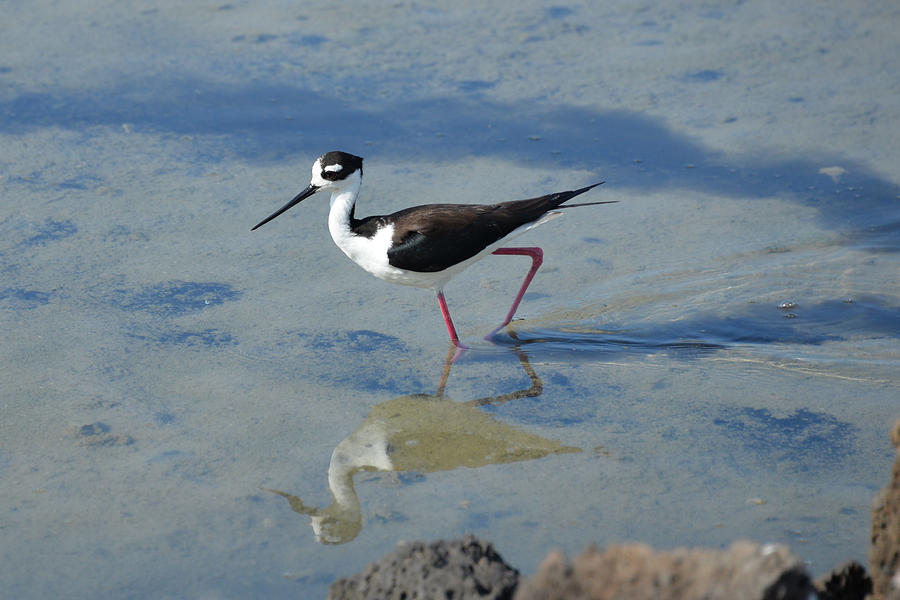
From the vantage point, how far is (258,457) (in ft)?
14.0

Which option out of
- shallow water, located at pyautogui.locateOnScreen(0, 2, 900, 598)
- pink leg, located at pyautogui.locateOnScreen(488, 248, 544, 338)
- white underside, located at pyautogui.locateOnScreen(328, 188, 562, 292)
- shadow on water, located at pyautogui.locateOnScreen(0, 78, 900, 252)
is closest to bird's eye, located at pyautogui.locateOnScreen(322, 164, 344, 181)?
white underside, located at pyautogui.locateOnScreen(328, 188, 562, 292)

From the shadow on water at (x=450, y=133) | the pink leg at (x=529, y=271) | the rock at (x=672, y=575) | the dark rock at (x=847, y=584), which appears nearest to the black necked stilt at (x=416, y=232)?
the pink leg at (x=529, y=271)

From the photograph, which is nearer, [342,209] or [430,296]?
[342,209]

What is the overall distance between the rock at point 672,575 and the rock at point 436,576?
0.25 meters

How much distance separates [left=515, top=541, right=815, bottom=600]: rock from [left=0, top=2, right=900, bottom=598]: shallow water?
128 cm

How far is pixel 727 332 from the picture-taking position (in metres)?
5.46

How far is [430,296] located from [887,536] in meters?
3.57

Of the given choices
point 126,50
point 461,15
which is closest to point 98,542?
point 126,50

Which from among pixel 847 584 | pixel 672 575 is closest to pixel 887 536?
pixel 847 584

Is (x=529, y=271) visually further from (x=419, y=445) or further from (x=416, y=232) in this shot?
(x=419, y=445)

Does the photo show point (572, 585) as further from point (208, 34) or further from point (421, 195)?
point (208, 34)

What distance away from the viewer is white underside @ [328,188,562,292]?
5102 mm

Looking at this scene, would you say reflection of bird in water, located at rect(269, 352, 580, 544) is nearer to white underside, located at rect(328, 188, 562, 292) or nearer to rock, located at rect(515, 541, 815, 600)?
white underside, located at rect(328, 188, 562, 292)

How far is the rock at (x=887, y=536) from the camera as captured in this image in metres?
2.64
